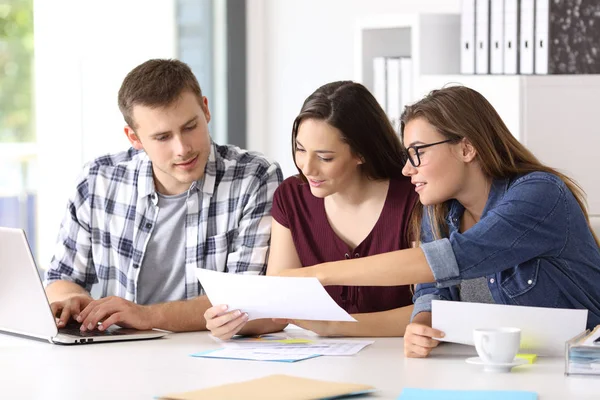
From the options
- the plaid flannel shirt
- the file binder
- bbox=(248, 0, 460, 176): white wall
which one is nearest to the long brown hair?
the plaid flannel shirt

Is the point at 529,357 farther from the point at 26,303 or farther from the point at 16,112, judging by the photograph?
the point at 16,112

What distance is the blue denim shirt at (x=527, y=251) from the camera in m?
1.93

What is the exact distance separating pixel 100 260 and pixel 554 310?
1250 millimetres

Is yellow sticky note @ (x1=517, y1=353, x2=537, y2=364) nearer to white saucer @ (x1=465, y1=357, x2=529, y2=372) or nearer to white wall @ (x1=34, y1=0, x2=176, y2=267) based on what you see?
white saucer @ (x1=465, y1=357, x2=529, y2=372)

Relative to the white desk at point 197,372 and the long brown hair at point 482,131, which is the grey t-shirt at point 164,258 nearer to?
the white desk at point 197,372

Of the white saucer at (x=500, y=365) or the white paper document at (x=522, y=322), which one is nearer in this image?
the white saucer at (x=500, y=365)

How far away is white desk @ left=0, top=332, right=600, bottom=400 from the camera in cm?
162

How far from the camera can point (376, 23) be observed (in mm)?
3822

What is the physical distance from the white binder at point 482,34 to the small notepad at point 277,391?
2.08 meters

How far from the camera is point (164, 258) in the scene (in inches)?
101

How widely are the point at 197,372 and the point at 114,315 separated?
18.2 inches

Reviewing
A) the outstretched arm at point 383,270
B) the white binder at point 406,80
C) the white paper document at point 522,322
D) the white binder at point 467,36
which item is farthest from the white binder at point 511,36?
the white paper document at point 522,322

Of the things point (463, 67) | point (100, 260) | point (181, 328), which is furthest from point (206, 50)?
point (181, 328)

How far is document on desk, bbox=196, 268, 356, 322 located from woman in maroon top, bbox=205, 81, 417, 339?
0.33 m
